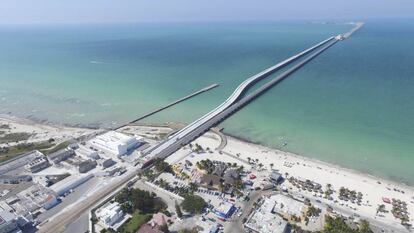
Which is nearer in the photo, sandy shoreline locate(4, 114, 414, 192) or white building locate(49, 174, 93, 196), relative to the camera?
white building locate(49, 174, 93, 196)

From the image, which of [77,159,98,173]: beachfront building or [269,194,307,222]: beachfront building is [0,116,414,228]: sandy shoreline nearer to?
[269,194,307,222]: beachfront building

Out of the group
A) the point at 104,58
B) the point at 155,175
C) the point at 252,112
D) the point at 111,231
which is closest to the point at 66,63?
the point at 104,58

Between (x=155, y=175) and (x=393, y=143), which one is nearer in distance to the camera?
(x=155, y=175)

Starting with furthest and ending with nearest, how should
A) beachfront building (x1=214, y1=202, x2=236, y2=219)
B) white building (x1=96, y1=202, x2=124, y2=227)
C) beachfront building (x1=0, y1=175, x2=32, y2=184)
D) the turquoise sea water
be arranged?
the turquoise sea water, beachfront building (x1=0, y1=175, x2=32, y2=184), beachfront building (x1=214, y1=202, x2=236, y2=219), white building (x1=96, y1=202, x2=124, y2=227)

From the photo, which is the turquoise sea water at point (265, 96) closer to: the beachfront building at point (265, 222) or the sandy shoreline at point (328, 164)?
the sandy shoreline at point (328, 164)

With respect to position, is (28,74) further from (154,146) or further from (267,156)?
(267,156)

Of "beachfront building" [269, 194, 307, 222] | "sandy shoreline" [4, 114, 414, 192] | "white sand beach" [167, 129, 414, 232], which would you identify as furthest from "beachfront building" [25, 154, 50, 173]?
"beachfront building" [269, 194, 307, 222]
